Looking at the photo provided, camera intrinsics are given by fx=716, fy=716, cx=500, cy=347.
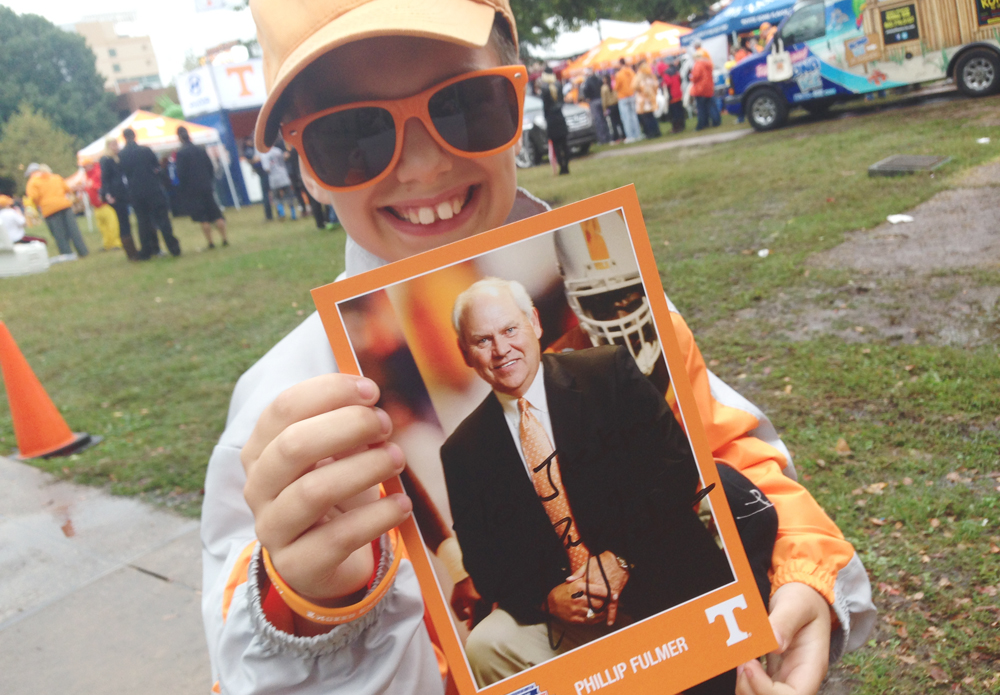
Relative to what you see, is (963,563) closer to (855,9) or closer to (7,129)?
(855,9)

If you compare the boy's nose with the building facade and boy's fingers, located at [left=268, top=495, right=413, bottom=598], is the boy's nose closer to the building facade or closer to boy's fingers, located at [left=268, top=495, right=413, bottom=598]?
boy's fingers, located at [left=268, top=495, right=413, bottom=598]

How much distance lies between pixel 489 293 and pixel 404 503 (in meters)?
0.26

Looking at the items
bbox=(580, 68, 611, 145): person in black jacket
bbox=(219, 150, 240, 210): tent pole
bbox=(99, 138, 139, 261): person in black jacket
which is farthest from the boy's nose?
bbox=(219, 150, 240, 210): tent pole

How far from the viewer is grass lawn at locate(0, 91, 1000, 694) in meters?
2.44

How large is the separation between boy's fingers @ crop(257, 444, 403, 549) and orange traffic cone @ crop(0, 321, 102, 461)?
4641 mm

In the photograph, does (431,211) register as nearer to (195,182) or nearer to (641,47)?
(195,182)

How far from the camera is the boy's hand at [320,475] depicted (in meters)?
0.79

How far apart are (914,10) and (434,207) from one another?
28.0 ft

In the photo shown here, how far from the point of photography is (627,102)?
16.8m

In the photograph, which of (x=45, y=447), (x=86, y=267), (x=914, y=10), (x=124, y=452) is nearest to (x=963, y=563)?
(x=124, y=452)

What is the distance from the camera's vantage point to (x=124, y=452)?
14.7 ft

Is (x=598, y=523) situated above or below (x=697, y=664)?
above

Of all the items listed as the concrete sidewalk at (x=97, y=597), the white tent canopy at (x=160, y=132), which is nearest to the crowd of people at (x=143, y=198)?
the white tent canopy at (x=160, y=132)

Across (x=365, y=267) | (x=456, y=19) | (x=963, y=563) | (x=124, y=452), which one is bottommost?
(x=963, y=563)
